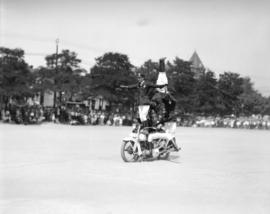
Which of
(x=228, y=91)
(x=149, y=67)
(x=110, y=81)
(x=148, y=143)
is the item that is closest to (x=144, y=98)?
(x=148, y=143)

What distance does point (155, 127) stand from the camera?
39.5 feet

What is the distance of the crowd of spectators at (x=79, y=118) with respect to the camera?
34.5 m

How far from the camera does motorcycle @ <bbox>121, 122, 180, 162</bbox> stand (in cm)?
1136

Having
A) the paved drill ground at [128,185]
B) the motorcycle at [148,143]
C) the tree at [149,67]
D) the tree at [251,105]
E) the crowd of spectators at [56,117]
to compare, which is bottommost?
the paved drill ground at [128,185]

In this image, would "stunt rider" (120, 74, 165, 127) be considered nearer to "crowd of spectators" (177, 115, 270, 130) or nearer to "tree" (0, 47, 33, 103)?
"tree" (0, 47, 33, 103)

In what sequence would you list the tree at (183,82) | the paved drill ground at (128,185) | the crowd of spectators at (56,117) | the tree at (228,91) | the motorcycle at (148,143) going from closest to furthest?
the paved drill ground at (128,185) → the motorcycle at (148,143) → the crowd of spectators at (56,117) → the tree at (183,82) → the tree at (228,91)

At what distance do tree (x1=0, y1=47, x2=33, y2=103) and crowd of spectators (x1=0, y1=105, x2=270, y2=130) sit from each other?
1.55m

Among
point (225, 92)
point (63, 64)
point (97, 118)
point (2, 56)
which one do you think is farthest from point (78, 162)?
point (225, 92)

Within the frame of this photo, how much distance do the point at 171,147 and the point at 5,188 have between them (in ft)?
18.9

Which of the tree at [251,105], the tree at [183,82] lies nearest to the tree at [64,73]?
the tree at [183,82]

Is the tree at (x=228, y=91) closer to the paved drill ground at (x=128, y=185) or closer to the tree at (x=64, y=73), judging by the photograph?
the tree at (x=64, y=73)

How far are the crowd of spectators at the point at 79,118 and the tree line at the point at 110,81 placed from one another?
2.99 m

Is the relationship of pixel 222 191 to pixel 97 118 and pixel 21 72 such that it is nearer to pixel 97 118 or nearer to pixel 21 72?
pixel 97 118

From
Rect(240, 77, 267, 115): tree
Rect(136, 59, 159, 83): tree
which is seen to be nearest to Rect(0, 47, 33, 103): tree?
Rect(136, 59, 159, 83): tree
